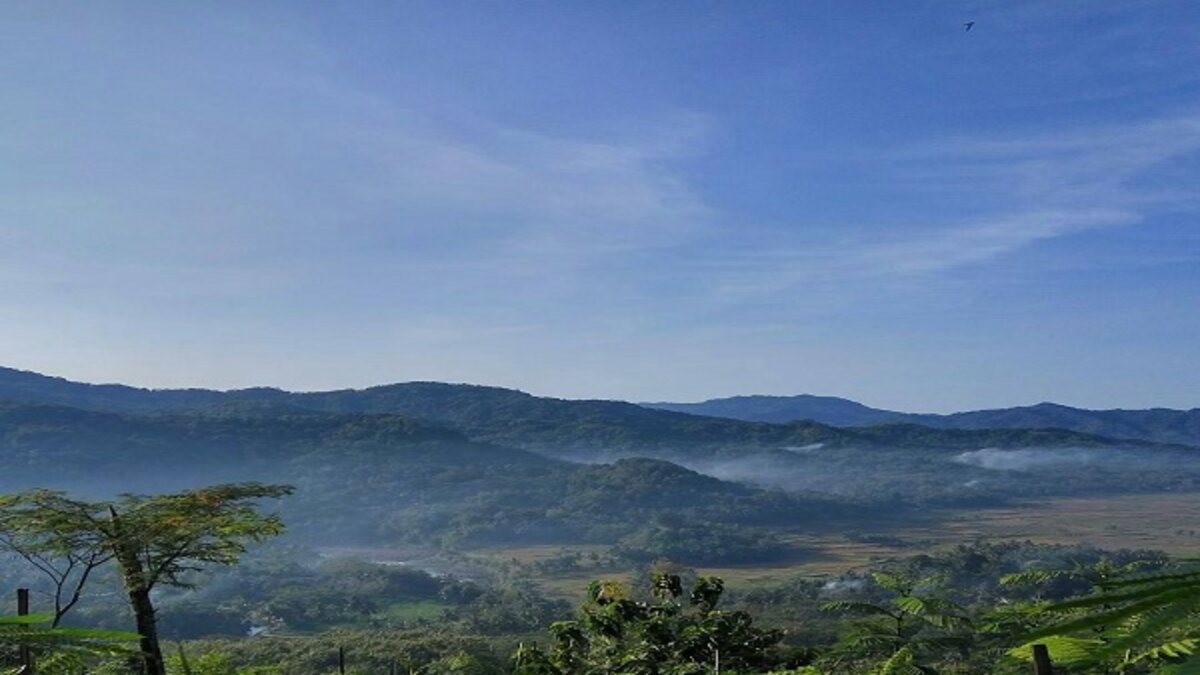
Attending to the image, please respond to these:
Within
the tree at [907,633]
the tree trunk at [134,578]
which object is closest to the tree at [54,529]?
the tree trunk at [134,578]

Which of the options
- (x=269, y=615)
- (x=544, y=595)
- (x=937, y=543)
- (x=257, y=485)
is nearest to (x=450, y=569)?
(x=544, y=595)

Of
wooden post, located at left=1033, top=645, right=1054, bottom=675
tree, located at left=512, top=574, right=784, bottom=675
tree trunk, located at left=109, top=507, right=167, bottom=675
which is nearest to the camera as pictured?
wooden post, located at left=1033, top=645, right=1054, bottom=675

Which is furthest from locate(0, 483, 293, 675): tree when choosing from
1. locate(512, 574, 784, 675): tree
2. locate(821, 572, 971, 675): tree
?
locate(821, 572, 971, 675): tree

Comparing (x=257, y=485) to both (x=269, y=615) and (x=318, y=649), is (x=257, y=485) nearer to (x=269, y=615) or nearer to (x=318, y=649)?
(x=318, y=649)

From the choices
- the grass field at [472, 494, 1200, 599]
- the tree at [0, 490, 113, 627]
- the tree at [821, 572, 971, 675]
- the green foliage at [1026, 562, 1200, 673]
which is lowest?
the grass field at [472, 494, 1200, 599]

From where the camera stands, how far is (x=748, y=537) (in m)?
183

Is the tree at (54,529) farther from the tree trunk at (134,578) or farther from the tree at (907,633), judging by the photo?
the tree at (907,633)

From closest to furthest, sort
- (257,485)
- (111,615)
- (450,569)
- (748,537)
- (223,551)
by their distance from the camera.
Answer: (223,551)
(257,485)
(111,615)
(450,569)
(748,537)

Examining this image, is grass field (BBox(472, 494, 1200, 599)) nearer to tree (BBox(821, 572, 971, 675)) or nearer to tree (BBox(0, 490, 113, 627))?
tree (BBox(0, 490, 113, 627))

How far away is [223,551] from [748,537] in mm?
178948

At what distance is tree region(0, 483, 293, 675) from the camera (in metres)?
10.5

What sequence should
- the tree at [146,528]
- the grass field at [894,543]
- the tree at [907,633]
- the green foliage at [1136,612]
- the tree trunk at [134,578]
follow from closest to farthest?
1. the green foliage at [1136,612]
2. the tree at [907,633]
3. the tree trunk at [134,578]
4. the tree at [146,528]
5. the grass field at [894,543]

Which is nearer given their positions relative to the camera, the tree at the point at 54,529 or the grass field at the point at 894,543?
the tree at the point at 54,529

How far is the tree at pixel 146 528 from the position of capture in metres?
10.5
